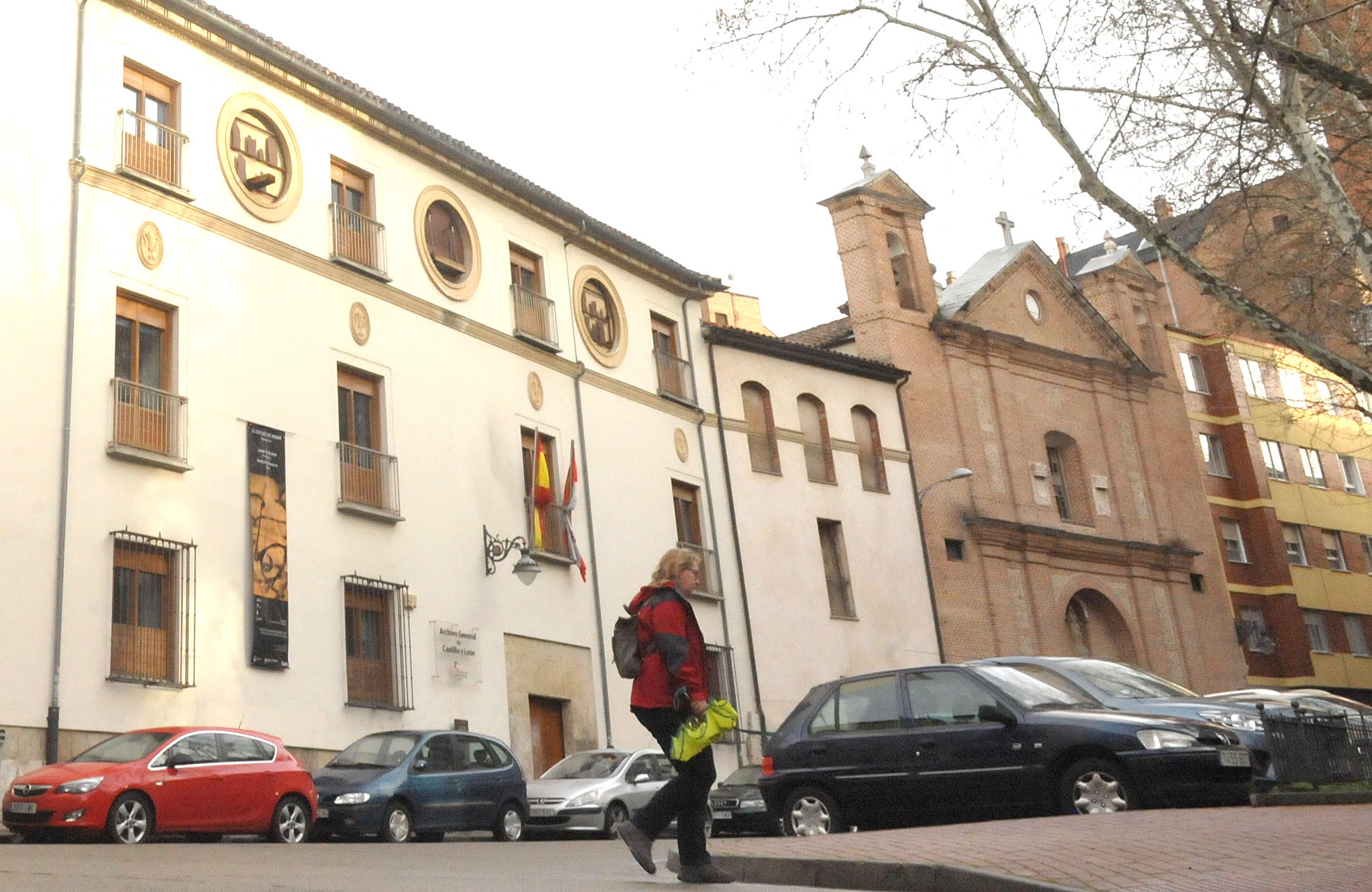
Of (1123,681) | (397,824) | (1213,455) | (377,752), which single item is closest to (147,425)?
(377,752)

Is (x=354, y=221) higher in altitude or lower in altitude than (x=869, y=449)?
higher

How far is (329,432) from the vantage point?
23.2 m

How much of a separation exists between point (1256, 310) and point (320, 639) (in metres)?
13.0

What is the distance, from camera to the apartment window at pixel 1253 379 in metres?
49.3

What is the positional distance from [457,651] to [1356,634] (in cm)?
3435

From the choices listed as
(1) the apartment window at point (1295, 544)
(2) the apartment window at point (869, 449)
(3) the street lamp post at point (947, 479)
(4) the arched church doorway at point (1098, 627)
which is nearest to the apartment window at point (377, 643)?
(3) the street lamp post at point (947, 479)

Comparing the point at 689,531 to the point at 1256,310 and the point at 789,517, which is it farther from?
the point at 1256,310

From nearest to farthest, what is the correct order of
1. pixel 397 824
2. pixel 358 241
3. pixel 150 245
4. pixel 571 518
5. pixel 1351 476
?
pixel 397 824
pixel 150 245
pixel 358 241
pixel 571 518
pixel 1351 476

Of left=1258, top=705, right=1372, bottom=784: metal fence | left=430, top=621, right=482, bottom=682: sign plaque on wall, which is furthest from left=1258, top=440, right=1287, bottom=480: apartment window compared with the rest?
left=1258, top=705, right=1372, bottom=784: metal fence

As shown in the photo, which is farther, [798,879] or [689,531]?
[689,531]

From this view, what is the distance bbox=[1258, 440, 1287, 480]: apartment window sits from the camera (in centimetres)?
4850

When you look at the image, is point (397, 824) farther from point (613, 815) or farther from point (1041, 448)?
point (1041, 448)

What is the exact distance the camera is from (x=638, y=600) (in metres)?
8.98

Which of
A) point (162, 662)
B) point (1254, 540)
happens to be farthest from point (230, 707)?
point (1254, 540)
